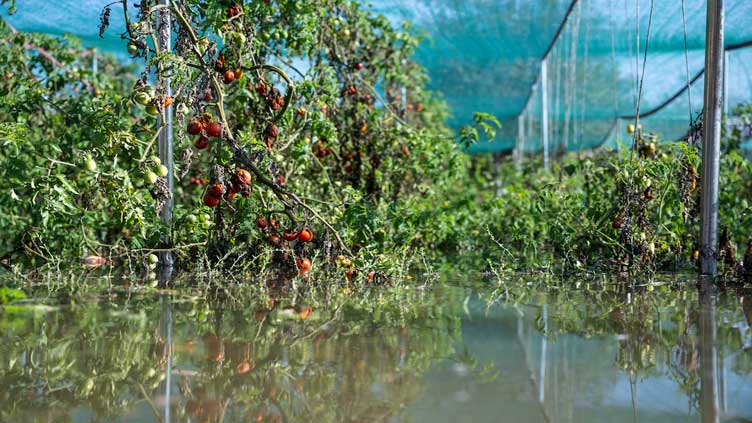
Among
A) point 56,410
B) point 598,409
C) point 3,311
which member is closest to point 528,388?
point 598,409

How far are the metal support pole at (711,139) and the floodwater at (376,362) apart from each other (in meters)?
0.97

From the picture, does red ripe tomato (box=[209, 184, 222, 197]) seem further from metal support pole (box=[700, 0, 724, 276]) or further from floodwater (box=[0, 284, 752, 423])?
metal support pole (box=[700, 0, 724, 276])

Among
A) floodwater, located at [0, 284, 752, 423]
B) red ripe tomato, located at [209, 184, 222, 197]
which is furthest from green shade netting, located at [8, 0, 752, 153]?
floodwater, located at [0, 284, 752, 423]

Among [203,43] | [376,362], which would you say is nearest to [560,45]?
[203,43]

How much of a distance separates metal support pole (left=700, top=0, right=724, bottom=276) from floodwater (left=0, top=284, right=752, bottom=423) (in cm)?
97

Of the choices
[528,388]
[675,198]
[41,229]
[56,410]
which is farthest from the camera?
[675,198]

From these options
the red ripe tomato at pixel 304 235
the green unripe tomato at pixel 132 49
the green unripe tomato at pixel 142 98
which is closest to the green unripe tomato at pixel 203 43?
the green unripe tomato at pixel 132 49

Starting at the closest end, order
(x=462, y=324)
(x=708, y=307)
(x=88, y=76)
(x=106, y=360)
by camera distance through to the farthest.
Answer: (x=106, y=360) → (x=462, y=324) → (x=708, y=307) → (x=88, y=76)

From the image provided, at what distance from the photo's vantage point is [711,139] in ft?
12.4

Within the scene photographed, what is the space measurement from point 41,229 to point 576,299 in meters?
2.41

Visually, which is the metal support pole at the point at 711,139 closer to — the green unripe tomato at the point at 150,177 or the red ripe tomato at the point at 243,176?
the red ripe tomato at the point at 243,176

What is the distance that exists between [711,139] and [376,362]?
2643 millimetres

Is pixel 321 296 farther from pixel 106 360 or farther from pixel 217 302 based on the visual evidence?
pixel 106 360

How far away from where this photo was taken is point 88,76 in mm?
5008
